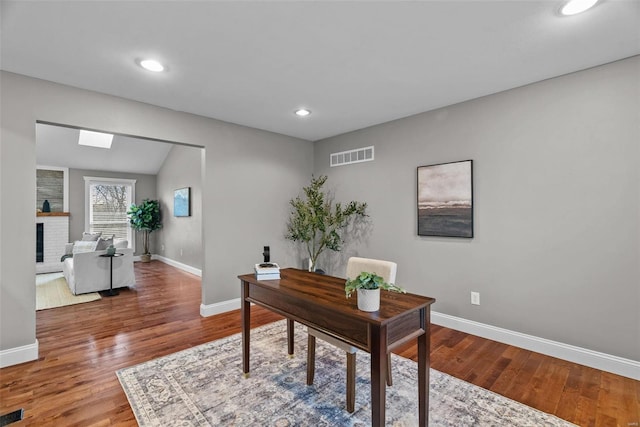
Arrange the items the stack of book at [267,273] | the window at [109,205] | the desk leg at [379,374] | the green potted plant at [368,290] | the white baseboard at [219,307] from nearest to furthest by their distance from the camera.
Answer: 1. the desk leg at [379,374]
2. the green potted plant at [368,290]
3. the stack of book at [267,273]
4. the white baseboard at [219,307]
5. the window at [109,205]

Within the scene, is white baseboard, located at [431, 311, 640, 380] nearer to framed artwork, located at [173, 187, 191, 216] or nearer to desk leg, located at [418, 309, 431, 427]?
desk leg, located at [418, 309, 431, 427]

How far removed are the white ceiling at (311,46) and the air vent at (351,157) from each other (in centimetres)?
101

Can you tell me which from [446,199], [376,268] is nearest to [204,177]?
[376,268]

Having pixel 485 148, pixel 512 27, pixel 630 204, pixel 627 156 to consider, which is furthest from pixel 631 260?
pixel 512 27

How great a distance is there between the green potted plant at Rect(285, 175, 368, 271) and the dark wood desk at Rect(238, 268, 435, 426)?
2.04 m

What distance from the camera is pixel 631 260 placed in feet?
7.41

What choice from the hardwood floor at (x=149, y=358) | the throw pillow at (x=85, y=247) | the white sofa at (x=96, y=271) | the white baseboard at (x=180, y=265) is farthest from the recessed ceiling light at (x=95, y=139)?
the hardwood floor at (x=149, y=358)

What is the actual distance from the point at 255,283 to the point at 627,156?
298 cm

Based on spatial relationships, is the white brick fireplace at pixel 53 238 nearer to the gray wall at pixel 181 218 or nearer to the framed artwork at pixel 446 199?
the gray wall at pixel 181 218

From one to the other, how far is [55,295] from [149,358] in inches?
125

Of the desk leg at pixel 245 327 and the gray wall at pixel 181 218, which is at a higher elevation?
the gray wall at pixel 181 218

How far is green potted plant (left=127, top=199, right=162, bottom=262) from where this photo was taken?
23.4ft

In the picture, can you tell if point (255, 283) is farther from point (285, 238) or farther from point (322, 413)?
point (285, 238)

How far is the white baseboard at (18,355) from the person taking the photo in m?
2.42
